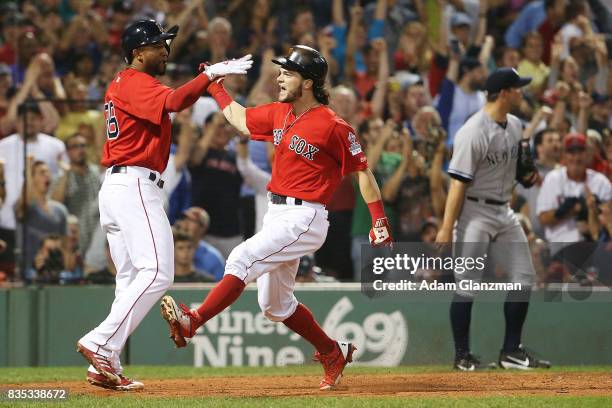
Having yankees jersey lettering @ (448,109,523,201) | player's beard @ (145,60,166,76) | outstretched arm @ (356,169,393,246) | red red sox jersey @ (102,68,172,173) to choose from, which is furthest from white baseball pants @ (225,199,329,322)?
yankees jersey lettering @ (448,109,523,201)

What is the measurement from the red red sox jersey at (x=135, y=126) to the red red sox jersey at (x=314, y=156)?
0.70 m

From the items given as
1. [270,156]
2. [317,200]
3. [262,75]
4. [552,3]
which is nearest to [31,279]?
[270,156]

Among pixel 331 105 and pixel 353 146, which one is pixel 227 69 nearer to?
pixel 353 146

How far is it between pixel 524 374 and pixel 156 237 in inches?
111

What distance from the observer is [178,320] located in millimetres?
5941

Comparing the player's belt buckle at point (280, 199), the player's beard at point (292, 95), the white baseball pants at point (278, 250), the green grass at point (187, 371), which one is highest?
the player's beard at point (292, 95)

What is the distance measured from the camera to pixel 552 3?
12.6 meters

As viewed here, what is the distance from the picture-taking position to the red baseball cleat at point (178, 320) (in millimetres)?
5926

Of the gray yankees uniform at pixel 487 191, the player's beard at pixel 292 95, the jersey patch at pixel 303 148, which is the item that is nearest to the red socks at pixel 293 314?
the jersey patch at pixel 303 148

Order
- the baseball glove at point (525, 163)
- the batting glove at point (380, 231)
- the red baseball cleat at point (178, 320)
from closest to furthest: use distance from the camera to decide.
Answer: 1. the red baseball cleat at point (178, 320)
2. the batting glove at point (380, 231)
3. the baseball glove at point (525, 163)

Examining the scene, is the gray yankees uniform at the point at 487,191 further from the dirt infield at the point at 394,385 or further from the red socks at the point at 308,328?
the red socks at the point at 308,328

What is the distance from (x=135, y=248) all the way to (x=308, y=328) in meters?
1.15

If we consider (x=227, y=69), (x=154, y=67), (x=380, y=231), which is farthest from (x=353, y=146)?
(x=154, y=67)

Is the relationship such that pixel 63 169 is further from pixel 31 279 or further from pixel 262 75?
pixel 262 75
